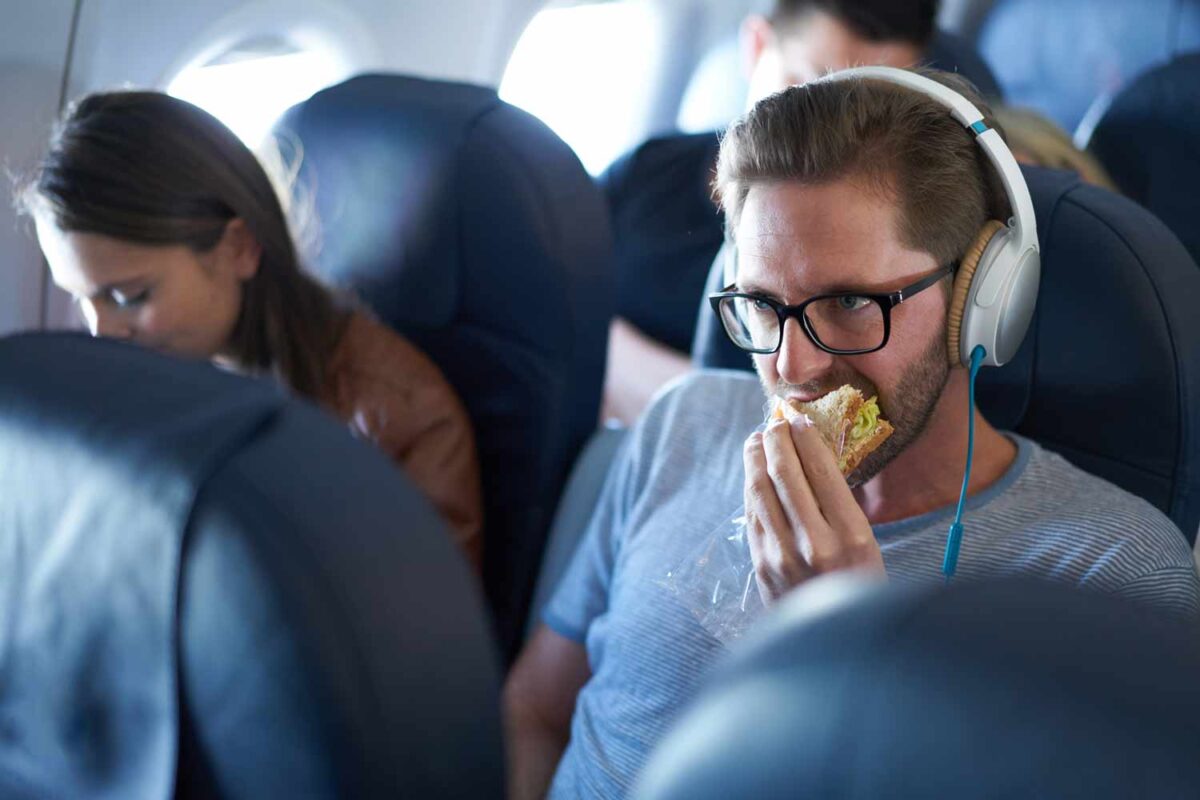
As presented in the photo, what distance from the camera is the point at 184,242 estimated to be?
1.91m

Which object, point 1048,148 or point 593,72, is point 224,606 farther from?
point 593,72

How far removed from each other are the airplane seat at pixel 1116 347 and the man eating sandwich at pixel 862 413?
98 millimetres

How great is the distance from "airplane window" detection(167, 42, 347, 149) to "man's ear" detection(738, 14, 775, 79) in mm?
1068

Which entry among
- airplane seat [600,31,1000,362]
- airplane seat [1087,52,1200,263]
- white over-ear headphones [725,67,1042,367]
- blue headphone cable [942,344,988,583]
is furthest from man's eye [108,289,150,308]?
airplane seat [1087,52,1200,263]

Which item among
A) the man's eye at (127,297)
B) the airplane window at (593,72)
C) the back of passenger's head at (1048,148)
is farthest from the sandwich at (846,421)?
the airplane window at (593,72)

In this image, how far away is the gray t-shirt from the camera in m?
1.28

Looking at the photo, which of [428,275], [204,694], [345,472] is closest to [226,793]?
[204,694]

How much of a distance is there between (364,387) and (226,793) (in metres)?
1.29

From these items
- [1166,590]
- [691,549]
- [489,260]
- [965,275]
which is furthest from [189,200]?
[1166,590]

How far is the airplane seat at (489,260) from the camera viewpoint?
1.89 m

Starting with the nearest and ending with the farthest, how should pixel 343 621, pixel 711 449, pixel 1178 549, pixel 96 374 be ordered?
pixel 343 621, pixel 96 374, pixel 1178 549, pixel 711 449

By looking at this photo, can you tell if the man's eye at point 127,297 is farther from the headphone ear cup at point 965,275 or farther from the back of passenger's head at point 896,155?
the headphone ear cup at point 965,275

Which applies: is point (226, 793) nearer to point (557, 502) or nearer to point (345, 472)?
point (345, 472)

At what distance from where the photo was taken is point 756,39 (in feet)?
9.95
